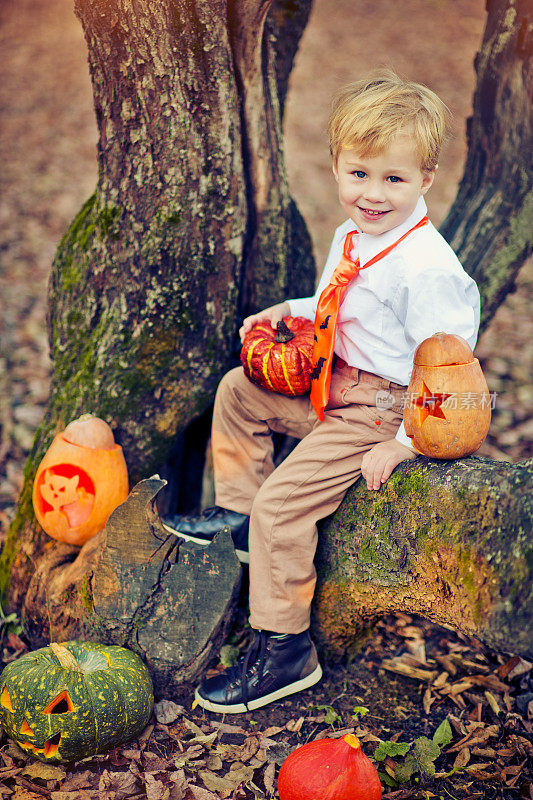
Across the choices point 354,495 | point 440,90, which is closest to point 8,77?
point 440,90

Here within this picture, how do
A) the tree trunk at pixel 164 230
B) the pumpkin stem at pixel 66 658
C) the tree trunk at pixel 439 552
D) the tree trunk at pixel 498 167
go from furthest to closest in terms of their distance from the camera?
the tree trunk at pixel 498 167
the tree trunk at pixel 164 230
the pumpkin stem at pixel 66 658
the tree trunk at pixel 439 552

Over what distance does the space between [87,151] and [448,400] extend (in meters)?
10.5

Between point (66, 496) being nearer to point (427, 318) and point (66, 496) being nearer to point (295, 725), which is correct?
point (295, 725)

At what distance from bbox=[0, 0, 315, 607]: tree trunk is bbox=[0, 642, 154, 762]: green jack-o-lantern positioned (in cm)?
84

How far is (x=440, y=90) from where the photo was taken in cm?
1413

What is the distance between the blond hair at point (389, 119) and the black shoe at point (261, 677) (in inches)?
82.9

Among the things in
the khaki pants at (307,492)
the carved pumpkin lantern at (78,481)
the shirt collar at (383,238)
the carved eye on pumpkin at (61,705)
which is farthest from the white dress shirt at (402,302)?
the carved eye on pumpkin at (61,705)

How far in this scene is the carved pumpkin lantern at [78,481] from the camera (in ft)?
10.6

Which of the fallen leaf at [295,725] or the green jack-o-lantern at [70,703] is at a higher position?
the green jack-o-lantern at [70,703]

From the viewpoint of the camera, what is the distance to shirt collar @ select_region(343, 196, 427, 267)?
9.24ft

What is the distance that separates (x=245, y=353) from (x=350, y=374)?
495 millimetres

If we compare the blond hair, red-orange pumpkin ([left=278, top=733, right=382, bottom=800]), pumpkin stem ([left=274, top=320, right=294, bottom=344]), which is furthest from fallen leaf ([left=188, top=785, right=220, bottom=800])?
the blond hair

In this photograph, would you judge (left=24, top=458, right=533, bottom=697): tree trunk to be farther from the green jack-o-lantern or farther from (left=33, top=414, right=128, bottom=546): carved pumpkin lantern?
the green jack-o-lantern

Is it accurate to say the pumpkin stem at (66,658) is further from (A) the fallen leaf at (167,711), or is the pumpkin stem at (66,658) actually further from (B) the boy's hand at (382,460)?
(B) the boy's hand at (382,460)
